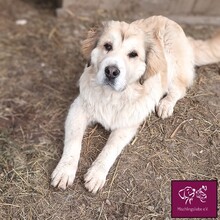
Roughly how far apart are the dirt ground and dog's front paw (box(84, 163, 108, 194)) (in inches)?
3.1

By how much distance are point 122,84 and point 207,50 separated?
4.61 ft

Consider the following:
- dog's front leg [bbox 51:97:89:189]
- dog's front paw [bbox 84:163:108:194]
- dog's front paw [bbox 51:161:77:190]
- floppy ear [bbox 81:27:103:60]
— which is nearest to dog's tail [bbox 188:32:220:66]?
floppy ear [bbox 81:27:103:60]

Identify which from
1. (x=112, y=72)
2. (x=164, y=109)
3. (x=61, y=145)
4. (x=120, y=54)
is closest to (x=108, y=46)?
(x=120, y=54)

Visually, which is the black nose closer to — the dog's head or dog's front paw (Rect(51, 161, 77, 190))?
the dog's head

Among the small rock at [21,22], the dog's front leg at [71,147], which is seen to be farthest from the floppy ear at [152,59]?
the small rock at [21,22]

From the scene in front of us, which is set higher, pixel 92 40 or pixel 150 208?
pixel 92 40

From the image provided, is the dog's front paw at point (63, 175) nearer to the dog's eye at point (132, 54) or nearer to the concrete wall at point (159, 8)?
the dog's eye at point (132, 54)

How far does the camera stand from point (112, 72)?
3.02 meters

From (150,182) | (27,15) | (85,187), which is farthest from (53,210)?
(27,15)

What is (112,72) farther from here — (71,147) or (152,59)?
(71,147)

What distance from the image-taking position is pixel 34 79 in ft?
14.5

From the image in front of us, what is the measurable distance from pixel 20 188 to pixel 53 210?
0.35 m
